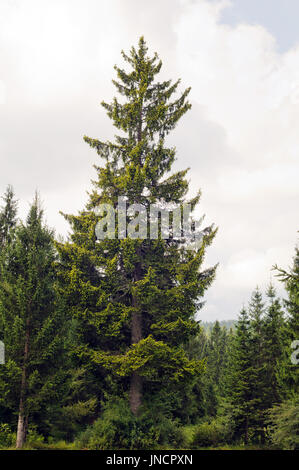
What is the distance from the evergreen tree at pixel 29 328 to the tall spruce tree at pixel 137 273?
3.49 feet

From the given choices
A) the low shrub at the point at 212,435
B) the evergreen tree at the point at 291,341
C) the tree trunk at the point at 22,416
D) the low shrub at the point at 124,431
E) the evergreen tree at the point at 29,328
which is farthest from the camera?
the low shrub at the point at 212,435

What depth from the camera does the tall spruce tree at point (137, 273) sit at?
53.8 feet

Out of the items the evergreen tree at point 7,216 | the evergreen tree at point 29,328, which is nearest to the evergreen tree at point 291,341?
the evergreen tree at point 29,328

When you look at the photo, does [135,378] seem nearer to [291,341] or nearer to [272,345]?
[291,341]

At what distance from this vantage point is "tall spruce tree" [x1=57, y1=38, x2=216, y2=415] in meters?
16.4

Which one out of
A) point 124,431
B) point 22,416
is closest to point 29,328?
point 22,416

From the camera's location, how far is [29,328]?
631 inches

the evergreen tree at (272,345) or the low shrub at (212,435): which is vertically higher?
the evergreen tree at (272,345)

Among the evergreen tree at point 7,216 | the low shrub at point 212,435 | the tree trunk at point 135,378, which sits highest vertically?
the evergreen tree at point 7,216

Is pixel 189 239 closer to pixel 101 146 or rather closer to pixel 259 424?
pixel 101 146

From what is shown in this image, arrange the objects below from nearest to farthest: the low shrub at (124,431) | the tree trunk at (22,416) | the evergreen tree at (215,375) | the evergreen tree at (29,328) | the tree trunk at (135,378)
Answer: the tree trunk at (22,416)
the evergreen tree at (29,328)
the low shrub at (124,431)
the tree trunk at (135,378)
the evergreen tree at (215,375)

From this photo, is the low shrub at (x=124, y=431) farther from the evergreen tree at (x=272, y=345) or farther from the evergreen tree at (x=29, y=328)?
the evergreen tree at (x=272, y=345)

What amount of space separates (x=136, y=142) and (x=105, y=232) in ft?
18.8

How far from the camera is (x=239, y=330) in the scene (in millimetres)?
29406
